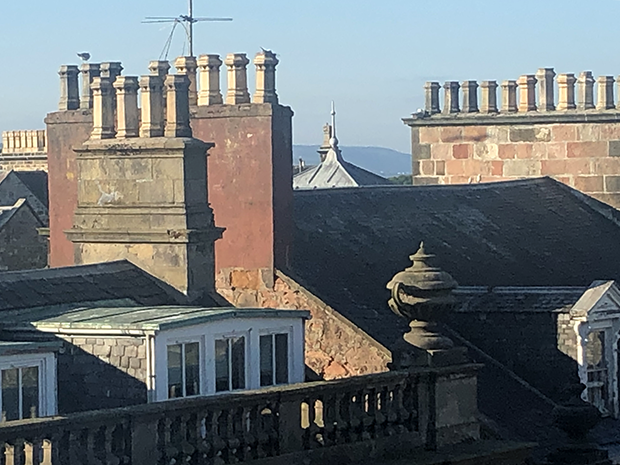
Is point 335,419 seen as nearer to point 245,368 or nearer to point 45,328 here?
point 245,368

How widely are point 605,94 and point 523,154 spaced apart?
179cm

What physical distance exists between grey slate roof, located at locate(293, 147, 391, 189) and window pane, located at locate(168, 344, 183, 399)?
4036 centimetres

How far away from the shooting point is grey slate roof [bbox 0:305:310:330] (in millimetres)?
15555

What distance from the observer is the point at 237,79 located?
22.1m

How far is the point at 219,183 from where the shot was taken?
2184 cm

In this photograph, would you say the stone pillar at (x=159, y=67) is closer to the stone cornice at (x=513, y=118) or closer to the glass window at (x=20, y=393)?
the glass window at (x=20, y=393)

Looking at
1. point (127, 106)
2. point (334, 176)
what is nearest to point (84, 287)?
point (127, 106)

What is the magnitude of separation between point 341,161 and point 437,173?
27780 mm

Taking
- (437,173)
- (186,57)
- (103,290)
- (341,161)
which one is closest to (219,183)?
(186,57)

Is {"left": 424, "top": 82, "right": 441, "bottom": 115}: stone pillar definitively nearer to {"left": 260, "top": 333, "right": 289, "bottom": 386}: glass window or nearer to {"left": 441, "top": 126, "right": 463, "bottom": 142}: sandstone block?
{"left": 441, "top": 126, "right": 463, "bottom": 142}: sandstone block

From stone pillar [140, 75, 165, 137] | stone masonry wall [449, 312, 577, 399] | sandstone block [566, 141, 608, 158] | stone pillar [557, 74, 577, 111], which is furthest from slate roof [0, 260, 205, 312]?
stone pillar [557, 74, 577, 111]

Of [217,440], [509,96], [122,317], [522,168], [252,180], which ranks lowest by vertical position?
[217,440]

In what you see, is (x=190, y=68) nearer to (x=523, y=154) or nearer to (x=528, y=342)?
(x=528, y=342)

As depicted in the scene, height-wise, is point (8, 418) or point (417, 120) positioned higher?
point (417, 120)
